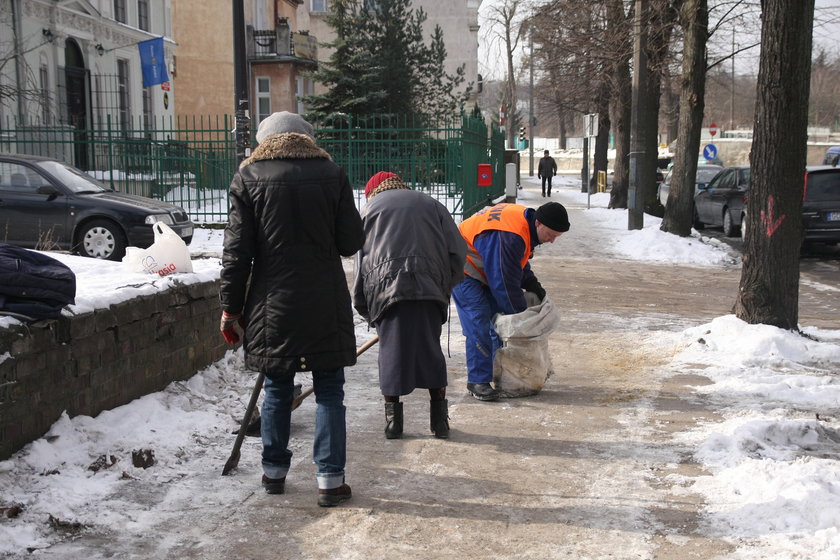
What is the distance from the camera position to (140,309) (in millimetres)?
5609

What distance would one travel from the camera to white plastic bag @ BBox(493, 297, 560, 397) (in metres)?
6.48

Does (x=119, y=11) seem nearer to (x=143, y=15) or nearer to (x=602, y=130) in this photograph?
(x=143, y=15)

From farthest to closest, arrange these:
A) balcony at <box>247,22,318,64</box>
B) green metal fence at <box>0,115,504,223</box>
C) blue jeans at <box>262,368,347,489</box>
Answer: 1. balcony at <box>247,22,318,64</box>
2. green metal fence at <box>0,115,504,223</box>
3. blue jeans at <box>262,368,347,489</box>

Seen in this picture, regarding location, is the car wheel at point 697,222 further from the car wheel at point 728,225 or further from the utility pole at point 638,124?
the utility pole at point 638,124

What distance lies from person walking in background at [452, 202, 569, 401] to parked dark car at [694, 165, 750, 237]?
13755mm

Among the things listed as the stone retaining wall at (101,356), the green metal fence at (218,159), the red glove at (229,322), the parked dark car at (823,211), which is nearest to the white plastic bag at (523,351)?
the stone retaining wall at (101,356)

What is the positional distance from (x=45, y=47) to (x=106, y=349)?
19593 mm

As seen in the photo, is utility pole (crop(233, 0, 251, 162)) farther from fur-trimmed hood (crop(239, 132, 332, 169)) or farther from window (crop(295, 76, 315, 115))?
window (crop(295, 76, 315, 115))

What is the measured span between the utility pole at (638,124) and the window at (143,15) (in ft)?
52.6

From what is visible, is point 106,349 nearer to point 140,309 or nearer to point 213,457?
point 140,309

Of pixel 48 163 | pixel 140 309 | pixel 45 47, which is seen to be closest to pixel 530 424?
pixel 140 309

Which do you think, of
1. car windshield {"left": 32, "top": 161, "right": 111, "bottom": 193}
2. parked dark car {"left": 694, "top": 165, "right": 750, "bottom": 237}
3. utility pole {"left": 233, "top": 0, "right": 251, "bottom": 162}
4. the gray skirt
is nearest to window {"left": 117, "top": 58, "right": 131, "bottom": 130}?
car windshield {"left": 32, "top": 161, "right": 111, "bottom": 193}

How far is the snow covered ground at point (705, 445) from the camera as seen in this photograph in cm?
407

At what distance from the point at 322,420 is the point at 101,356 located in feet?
5.20
